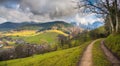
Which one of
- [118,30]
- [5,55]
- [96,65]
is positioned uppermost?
[118,30]

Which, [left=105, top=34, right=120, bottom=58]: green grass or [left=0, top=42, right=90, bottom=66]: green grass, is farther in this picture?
[left=0, top=42, right=90, bottom=66]: green grass

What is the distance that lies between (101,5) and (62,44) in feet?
473

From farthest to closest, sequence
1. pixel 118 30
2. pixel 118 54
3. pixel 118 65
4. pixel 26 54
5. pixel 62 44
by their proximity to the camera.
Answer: pixel 62 44
pixel 26 54
pixel 118 30
pixel 118 54
pixel 118 65

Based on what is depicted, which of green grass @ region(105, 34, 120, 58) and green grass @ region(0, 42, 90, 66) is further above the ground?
green grass @ region(105, 34, 120, 58)

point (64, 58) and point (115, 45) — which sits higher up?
point (115, 45)

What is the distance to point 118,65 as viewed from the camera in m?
26.9

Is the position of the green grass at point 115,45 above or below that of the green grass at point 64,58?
above

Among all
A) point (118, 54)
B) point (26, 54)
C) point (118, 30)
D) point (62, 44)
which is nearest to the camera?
point (118, 54)

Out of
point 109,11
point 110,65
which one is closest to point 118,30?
point 109,11

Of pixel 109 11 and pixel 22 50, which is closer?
pixel 109 11

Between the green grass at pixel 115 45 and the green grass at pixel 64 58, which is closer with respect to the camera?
the green grass at pixel 115 45

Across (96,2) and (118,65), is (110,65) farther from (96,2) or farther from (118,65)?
(96,2)

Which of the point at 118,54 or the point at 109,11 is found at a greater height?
the point at 109,11

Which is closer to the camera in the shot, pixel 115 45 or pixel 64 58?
pixel 115 45
